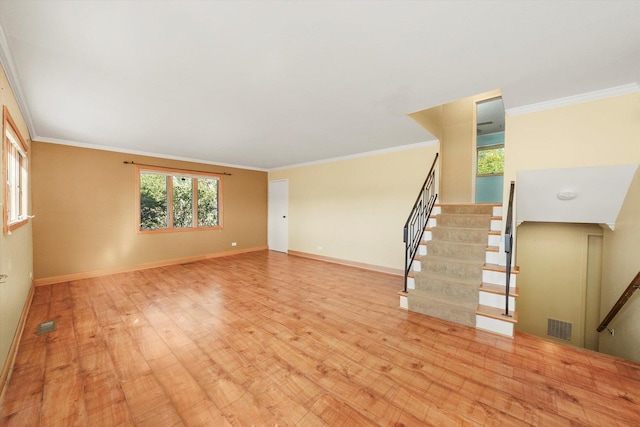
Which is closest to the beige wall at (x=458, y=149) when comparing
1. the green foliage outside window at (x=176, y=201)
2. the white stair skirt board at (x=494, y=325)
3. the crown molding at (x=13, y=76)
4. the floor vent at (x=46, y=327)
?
the white stair skirt board at (x=494, y=325)

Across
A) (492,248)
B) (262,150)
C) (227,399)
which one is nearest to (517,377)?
(492,248)

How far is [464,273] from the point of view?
3.08 m

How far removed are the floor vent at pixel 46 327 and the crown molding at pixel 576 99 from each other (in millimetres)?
5645

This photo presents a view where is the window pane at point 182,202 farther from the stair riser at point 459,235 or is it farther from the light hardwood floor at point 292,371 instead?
the stair riser at point 459,235

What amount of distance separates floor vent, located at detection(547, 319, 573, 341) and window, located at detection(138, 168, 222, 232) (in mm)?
6873

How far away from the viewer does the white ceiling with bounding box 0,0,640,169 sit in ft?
4.67

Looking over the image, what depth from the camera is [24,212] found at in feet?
10.5

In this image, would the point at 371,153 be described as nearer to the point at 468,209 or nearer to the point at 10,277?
the point at 468,209

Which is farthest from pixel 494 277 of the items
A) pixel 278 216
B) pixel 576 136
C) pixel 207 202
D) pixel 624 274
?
pixel 207 202

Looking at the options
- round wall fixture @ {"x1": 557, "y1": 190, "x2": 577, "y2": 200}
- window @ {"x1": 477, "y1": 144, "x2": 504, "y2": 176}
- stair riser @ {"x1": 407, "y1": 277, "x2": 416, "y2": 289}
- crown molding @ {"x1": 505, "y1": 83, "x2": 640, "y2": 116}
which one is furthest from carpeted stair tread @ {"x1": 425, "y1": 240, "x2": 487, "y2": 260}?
window @ {"x1": 477, "y1": 144, "x2": 504, "y2": 176}

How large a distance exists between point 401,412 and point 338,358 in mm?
655

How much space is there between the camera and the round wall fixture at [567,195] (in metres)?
2.88

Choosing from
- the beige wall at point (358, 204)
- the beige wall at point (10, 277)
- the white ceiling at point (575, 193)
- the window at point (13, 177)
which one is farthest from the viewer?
the beige wall at point (358, 204)

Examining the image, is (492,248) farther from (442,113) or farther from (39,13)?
(39,13)
